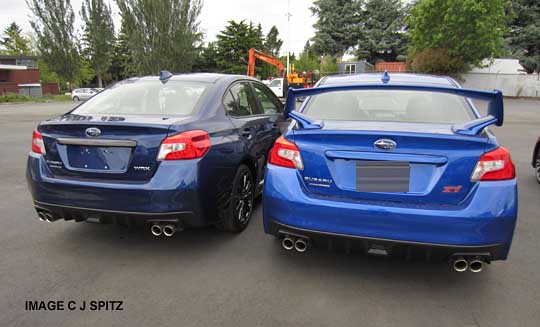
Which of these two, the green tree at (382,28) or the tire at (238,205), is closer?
the tire at (238,205)

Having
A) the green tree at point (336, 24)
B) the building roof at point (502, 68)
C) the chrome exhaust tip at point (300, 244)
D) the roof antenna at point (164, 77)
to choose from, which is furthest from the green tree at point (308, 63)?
the chrome exhaust tip at point (300, 244)

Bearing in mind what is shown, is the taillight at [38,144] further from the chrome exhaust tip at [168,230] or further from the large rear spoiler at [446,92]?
the large rear spoiler at [446,92]

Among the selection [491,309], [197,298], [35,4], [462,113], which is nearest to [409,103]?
[462,113]

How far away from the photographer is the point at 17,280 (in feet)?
9.59

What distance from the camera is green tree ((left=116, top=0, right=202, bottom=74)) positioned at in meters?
34.6

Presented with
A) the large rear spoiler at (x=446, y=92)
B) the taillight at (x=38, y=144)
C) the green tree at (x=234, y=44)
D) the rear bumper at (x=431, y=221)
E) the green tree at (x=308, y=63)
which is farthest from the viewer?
the green tree at (x=234, y=44)

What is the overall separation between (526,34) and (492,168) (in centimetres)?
4178

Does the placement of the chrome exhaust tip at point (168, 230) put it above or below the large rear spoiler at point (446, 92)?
below

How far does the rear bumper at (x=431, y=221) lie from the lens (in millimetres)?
2371

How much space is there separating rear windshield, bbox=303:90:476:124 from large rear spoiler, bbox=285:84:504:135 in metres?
0.09

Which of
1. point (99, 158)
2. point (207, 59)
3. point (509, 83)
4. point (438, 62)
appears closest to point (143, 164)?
point (99, 158)

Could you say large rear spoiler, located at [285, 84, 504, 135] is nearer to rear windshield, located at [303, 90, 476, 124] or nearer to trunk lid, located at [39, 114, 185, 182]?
rear windshield, located at [303, 90, 476, 124]

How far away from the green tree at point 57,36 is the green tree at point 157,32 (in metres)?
13.2

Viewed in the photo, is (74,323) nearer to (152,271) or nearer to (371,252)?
(152,271)
